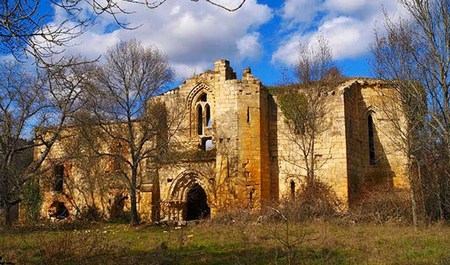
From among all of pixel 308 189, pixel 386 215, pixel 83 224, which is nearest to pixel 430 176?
pixel 386 215

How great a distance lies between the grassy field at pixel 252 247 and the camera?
36.0 ft

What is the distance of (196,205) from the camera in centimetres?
2612

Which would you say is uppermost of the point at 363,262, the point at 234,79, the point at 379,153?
the point at 234,79

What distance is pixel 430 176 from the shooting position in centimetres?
2091

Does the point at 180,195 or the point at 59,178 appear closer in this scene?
the point at 180,195

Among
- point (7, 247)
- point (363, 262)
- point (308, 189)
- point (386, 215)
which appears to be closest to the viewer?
point (363, 262)

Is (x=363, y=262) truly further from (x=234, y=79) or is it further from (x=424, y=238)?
(x=234, y=79)

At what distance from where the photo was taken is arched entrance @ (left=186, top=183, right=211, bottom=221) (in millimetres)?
24766

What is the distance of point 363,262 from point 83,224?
1574 cm

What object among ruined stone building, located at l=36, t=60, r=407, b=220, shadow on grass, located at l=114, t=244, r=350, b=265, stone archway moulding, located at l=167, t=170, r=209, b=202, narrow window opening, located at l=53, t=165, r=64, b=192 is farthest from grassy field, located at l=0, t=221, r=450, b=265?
narrow window opening, located at l=53, t=165, r=64, b=192

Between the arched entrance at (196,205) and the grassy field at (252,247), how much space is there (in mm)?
6723

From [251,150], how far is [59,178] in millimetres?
12512

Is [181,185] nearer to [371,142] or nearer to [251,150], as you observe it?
[251,150]

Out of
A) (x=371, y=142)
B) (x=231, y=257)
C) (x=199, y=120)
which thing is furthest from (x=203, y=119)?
(x=231, y=257)
